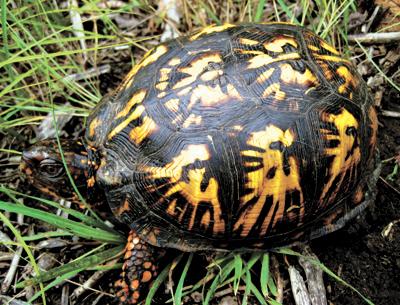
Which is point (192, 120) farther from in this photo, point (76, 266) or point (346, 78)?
point (76, 266)

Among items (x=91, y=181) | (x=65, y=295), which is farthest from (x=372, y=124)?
(x=65, y=295)

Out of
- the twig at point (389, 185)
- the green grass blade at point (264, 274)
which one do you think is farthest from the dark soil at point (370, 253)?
the green grass blade at point (264, 274)

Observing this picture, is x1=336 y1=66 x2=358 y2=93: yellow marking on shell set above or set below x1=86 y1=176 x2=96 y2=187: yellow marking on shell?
above

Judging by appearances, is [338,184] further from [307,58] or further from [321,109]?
[307,58]

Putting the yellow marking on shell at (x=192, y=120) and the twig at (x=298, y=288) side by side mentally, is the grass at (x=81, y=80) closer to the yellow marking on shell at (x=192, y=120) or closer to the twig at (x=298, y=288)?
the twig at (x=298, y=288)

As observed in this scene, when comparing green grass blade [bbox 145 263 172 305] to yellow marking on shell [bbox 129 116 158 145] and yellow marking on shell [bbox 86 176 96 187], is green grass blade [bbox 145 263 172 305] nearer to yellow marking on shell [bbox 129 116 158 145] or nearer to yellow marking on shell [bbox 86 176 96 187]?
yellow marking on shell [bbox 86 176 96 187]

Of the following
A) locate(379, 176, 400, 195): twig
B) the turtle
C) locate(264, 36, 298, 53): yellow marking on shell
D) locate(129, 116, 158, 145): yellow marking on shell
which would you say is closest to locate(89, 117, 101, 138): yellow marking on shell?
the turtle
